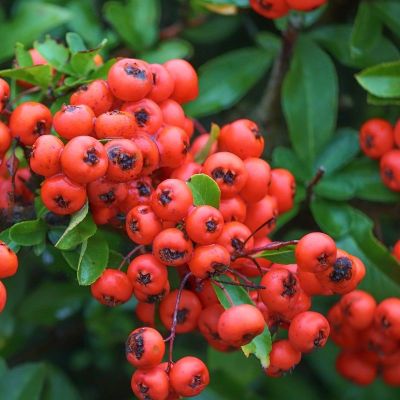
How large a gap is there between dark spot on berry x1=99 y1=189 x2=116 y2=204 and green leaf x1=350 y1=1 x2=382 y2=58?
91 centimetres

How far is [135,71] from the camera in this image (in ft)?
4.83

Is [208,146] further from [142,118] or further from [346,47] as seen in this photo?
[346,47]

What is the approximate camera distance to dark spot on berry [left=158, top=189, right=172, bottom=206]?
4.44ft

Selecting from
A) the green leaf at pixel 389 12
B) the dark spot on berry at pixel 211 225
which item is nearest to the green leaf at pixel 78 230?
the dark spot on berry at pixel 211 225

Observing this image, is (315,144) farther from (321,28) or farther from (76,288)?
(76,288)

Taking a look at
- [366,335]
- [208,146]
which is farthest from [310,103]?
[366,335]

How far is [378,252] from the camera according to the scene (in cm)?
184

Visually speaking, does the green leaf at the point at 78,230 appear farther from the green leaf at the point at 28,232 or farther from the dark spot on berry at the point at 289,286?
the dark spot on berry at the point at 289,286

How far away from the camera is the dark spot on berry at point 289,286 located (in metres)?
1.40

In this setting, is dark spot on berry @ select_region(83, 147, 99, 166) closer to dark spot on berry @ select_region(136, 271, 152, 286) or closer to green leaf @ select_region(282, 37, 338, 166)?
dark spot on berry @ select_region(136, 271, 152, 286)

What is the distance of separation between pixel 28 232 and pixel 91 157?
0.28 meters

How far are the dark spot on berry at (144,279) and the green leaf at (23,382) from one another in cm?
91

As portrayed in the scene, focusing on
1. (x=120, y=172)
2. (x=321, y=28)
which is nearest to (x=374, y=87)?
(x=321, y=28)

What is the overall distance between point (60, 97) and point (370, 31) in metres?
0.91
